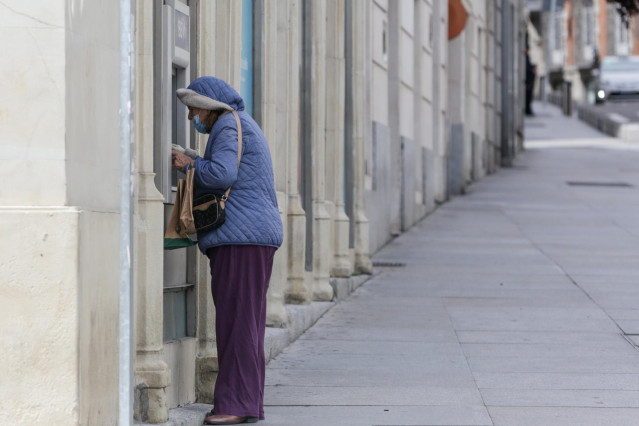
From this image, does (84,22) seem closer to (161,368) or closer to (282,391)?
(161,368)

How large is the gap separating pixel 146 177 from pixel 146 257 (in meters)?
0.40

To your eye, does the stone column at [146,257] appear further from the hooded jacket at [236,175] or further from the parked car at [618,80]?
the parked car at [618,80]

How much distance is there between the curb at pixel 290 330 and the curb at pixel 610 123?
1440 inches

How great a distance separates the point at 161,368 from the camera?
7.00m

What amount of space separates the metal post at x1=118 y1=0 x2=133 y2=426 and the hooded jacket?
2435 mm

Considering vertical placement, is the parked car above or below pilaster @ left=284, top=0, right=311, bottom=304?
above

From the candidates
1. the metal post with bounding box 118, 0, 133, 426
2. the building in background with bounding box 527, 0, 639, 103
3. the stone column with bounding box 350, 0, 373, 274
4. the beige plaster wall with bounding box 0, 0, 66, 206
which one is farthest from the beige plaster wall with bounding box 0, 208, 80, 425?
the building in background with bounding box 527, 0, 639, 103

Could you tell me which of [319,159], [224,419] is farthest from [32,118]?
[319,159]

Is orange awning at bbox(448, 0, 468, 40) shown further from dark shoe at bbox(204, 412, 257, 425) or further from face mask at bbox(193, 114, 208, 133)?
dark shoe at bbox(204, 412, 257, 425)

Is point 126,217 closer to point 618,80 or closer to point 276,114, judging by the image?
point 276,114

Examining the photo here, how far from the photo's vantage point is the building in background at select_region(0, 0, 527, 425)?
5719mm

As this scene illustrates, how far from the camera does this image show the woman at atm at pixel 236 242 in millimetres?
7289

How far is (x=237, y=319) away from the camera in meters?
7.36

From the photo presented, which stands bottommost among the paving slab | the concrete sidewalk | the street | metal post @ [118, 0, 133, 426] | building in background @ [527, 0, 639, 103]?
the paving slab
